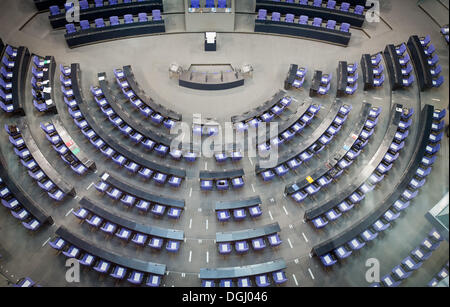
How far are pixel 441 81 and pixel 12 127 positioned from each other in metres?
21.0

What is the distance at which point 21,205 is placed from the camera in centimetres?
1456

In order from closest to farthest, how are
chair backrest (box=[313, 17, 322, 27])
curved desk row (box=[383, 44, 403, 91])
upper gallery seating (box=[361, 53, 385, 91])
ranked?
curved desk row (box=[383, 44, 403, 91]), upper gallery seating (box=[361, 53, 385, 91]), chair backrest (box=[313, 17, 322, 27])

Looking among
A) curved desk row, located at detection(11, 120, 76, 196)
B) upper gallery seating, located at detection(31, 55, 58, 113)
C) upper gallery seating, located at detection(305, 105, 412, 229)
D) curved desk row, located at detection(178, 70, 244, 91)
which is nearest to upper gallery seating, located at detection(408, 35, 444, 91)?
upper gallery seating, located at detection(305, 105, 412, 229)

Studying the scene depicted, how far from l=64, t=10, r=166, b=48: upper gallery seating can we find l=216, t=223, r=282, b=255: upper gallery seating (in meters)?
14.0

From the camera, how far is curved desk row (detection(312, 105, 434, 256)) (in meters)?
14.0

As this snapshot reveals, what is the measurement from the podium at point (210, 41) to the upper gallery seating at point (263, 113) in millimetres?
5278

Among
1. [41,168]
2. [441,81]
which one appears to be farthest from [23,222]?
[441,81]

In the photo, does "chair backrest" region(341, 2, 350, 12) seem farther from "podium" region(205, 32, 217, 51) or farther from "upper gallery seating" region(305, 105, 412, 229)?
"upper gallery seating" region(305, 105, 412, 229)

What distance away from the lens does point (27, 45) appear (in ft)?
67.9

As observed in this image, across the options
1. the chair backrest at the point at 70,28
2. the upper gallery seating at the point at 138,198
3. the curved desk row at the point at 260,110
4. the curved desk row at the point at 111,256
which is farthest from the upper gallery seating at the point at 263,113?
the chair backrest at the point at 70,28

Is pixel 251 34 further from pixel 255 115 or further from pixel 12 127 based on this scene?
pixel 12 127

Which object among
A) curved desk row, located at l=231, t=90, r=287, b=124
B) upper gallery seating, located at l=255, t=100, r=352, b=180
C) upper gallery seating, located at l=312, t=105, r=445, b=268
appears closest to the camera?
upper gallery seating, located at l=312, t=105, r=445, b=268

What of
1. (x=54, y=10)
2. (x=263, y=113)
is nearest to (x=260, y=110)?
(x=263, y=113)

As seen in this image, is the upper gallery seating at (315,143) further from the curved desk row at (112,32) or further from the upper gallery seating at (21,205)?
the curved desk row at (112,32)
